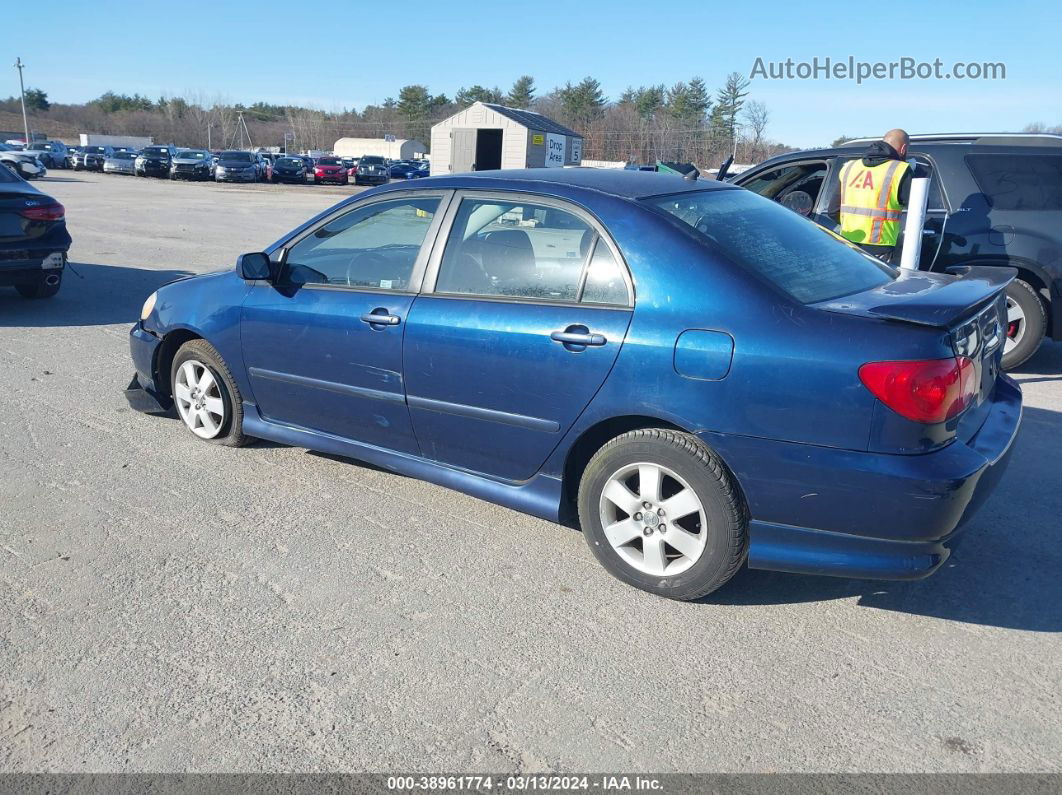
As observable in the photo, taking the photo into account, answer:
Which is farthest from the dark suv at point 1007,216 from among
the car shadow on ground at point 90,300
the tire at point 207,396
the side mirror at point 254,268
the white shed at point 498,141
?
the white shed at point 498,141

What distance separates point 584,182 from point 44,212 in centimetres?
712

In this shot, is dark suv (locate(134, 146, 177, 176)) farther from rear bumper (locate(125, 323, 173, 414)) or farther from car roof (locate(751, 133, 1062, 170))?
rear bumper (locate(125, 323, 173, 414))

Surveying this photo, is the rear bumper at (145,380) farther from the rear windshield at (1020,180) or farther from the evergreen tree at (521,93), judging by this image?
the evergreen tree at (521,93)

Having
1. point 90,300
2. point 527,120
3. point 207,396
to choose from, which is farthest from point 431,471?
point 527,120

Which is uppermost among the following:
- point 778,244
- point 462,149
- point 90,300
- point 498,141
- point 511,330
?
point 498,141

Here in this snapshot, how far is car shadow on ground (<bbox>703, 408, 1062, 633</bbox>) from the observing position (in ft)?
11.4

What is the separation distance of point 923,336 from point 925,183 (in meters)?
4.05

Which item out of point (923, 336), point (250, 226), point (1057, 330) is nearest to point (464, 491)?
point (923, 336)

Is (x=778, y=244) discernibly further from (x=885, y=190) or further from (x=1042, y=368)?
(x=1042, y=368)

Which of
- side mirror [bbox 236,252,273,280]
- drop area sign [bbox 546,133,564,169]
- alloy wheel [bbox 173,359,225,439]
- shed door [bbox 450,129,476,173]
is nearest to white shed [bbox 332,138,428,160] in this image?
shed door [bbox 450,129,476,173]

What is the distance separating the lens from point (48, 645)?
3129 millimetres

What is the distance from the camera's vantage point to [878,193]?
6.70 meters

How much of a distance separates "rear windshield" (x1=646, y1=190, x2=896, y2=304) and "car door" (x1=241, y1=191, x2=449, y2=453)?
4.09ft

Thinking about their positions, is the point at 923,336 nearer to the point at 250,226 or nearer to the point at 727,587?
the point at 727,587
